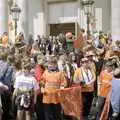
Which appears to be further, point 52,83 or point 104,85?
point 104,85

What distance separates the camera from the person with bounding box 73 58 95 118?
47.6 feet

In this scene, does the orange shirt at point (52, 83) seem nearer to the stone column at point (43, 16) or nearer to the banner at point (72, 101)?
the banner at point (72, 101)

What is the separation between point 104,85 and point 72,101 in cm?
87

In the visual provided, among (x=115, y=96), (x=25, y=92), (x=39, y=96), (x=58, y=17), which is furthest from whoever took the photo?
(x=58, y=17)

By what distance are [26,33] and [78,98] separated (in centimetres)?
2358

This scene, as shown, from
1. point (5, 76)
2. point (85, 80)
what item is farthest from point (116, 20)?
point (5, 76)

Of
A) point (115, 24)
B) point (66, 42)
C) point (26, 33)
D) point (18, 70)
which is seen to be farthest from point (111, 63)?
point (26, 33)

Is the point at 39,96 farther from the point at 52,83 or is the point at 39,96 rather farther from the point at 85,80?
the point at 85,80

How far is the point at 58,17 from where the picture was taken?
4003 cm

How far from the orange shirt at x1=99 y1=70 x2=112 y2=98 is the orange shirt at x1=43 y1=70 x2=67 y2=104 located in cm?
91

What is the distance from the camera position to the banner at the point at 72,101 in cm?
1341

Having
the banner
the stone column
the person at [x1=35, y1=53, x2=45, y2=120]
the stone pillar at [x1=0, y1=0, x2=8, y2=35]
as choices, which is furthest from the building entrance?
the banner

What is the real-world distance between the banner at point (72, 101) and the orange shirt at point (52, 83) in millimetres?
152

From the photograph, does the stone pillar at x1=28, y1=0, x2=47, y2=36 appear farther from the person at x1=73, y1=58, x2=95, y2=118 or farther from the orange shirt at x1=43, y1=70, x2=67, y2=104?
the orange shirt at x1=43, y1=70, x2=67, y2=104
